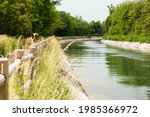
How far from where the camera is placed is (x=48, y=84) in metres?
7.77

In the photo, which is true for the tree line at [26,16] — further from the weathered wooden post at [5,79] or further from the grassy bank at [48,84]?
the weathered wooden post at [5,79]

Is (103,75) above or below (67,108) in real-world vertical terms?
below

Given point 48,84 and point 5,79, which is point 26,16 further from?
point 5,79

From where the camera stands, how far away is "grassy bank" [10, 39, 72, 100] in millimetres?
6248

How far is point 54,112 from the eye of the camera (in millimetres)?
3672

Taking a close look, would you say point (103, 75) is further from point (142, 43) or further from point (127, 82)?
point (142, 43)

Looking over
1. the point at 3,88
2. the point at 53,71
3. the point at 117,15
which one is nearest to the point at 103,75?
the point at 53,71

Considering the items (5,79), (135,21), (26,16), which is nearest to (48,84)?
(5,79)

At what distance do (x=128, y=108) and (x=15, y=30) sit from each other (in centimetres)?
3475

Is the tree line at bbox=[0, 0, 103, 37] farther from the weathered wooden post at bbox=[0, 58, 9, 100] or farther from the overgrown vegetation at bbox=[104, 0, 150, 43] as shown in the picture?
the weathered wooden post at bbox=[0, 58, 9, 100]

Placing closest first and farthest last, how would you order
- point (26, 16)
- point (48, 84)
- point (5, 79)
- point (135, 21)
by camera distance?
point (5, 79), point (48, 84), point (26, 16), point (135, 21)

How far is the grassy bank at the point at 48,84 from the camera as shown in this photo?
625 centimetres

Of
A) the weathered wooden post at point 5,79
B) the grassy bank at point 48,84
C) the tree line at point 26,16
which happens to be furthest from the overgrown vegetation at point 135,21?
the weathered wooden post at point 5,79

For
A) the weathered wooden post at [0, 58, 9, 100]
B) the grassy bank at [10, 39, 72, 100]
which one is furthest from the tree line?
the weathered wooden post at [0, 58, 9, 100]
